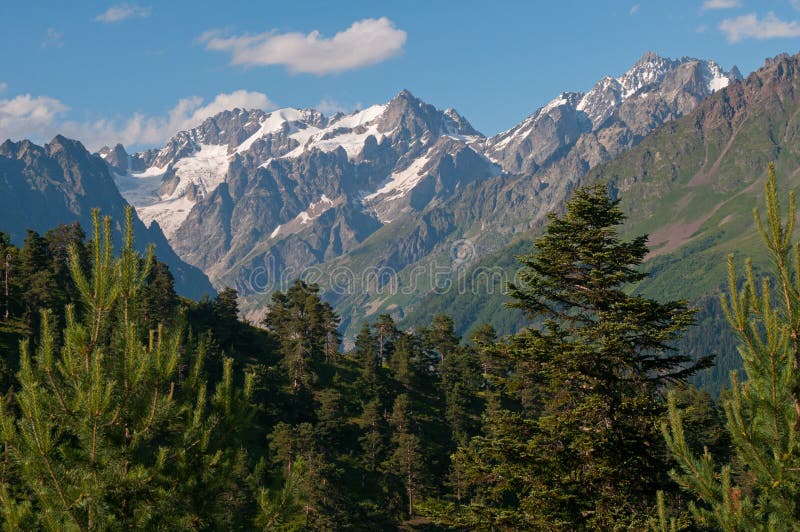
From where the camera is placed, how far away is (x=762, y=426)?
12664 millimetres

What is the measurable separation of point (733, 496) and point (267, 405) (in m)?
90.5

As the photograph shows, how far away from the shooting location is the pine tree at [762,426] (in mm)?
12227

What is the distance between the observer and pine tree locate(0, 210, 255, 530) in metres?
13.3

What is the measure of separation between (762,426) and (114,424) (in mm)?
12911

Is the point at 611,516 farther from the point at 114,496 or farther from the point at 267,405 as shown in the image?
the point at 267,405

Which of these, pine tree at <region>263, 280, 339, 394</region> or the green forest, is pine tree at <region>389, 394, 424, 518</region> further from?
the green forest

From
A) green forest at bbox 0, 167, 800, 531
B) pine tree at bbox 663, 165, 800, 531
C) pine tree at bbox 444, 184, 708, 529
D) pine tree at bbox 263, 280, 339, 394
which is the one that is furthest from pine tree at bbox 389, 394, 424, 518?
pine tree at bbox 663, 165, 800, 531

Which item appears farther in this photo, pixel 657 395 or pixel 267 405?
pixel 267 405

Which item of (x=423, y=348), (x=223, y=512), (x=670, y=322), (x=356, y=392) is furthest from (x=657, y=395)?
(x=423, y=348)

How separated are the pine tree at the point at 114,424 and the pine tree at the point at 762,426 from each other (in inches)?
401

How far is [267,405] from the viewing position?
97812 mm

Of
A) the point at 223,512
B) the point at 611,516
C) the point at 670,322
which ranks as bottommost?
the point at 611,516

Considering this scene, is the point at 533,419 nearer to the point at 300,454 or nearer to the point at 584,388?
the point at 584,388

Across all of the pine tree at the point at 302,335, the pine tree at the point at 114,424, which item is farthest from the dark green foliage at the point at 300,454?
the pine tree at the point at 302,335
